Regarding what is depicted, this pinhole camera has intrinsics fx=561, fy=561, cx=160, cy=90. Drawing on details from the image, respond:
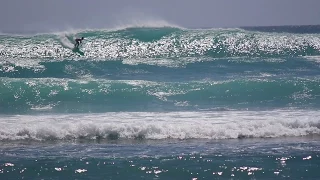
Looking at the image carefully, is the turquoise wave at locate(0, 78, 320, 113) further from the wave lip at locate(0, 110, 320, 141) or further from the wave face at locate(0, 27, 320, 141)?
the wave lip at locate(0, 110, 320, 141)

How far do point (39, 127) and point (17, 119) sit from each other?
2421mm

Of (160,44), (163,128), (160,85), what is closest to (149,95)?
(160,85)

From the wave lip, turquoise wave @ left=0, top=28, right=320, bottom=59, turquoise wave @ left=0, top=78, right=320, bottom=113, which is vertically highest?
turquoise wave @ left=0, top=28, right=320, bottom=59

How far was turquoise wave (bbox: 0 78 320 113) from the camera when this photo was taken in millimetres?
18625

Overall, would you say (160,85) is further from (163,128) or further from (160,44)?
(160,44)

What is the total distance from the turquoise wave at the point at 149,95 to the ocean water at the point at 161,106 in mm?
39

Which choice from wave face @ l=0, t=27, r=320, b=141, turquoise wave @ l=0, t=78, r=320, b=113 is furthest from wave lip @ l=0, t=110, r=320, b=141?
turquoise wave @ l=0, t=78, r=320, b=113

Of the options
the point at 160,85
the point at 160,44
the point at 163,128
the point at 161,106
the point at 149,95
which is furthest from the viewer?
the point at 160,44

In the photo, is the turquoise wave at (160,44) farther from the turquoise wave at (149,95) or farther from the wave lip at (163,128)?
the wave lip at (163,128)

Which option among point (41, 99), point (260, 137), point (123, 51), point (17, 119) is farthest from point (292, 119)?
point (123, 51)

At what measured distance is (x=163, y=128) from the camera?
14031 mm

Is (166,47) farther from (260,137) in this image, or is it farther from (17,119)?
(260,137)

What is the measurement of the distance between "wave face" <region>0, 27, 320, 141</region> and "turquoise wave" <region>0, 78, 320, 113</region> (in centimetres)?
4

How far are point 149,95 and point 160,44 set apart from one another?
12004 mm
